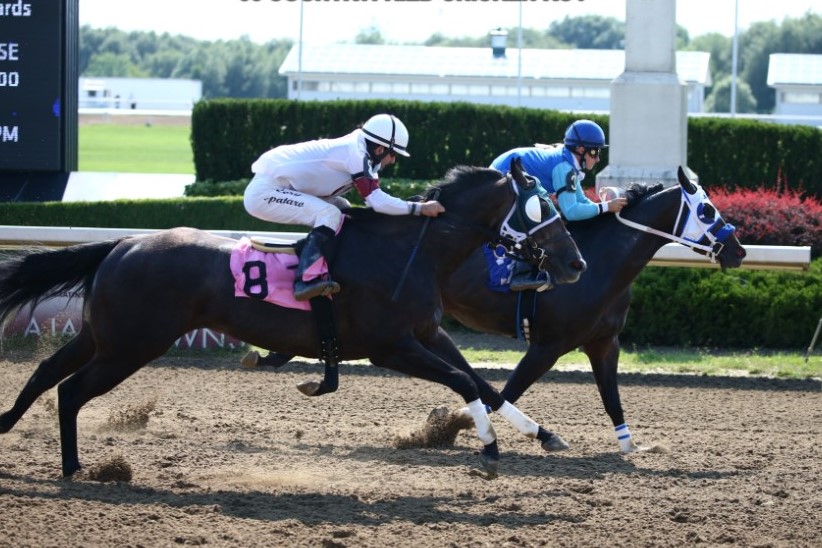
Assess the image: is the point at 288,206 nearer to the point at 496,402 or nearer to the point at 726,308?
the point at 496,402

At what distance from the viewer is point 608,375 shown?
8.02 meters

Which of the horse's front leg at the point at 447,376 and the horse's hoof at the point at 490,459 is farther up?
the horse's front leg at the point at 447,376

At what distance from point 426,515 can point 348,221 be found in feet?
6.04

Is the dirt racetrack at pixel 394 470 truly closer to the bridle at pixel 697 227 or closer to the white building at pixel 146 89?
the bridle at pixel 697 227

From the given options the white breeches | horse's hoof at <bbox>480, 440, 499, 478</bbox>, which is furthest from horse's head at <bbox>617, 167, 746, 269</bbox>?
the white breeches

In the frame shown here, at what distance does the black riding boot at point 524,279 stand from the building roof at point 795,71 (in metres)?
34.6

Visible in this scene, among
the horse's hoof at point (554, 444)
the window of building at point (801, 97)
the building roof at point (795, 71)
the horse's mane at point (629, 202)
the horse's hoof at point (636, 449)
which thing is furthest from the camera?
the window of building at point (801, 97)

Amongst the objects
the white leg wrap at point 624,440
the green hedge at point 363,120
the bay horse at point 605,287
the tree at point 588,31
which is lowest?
the white leg wrap at point 624,440

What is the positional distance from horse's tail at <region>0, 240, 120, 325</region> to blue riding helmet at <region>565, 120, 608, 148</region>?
2969mm

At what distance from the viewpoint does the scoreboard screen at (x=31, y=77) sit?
43.8ft

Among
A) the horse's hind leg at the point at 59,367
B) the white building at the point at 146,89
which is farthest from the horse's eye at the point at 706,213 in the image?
the white building at the point at 146,89

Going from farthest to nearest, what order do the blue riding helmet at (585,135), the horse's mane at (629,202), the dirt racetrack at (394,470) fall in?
the horse's mane at (629,202)
the blue riding helmet at (585,135)
the dirt racetrack at (394,470)

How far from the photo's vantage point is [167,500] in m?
6.29

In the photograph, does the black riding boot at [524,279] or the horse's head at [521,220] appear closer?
the horse's head at [521,220]
